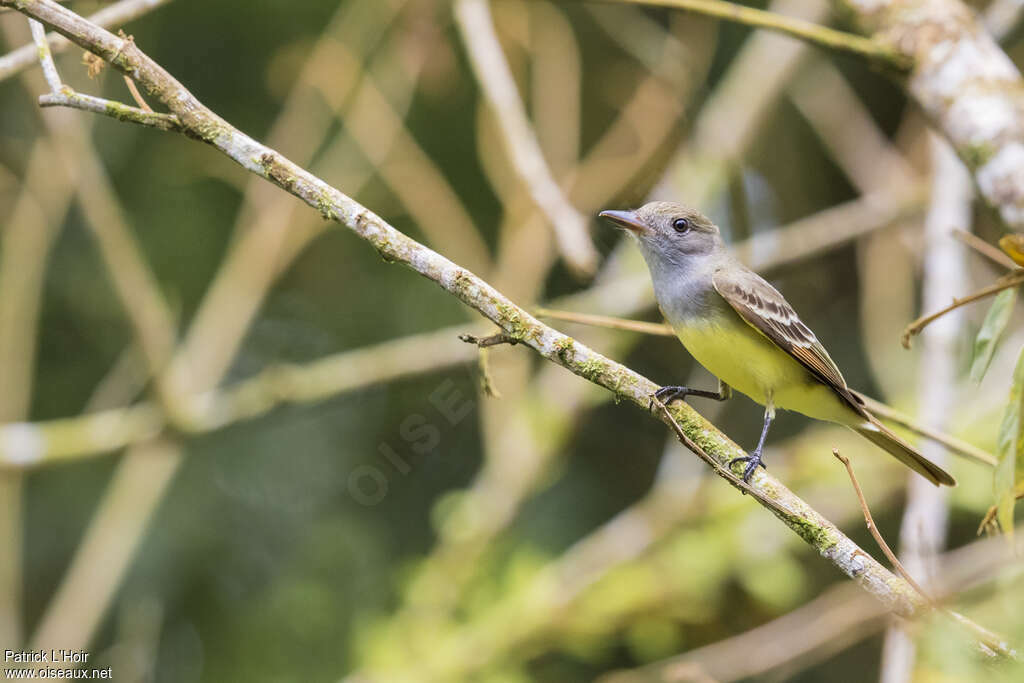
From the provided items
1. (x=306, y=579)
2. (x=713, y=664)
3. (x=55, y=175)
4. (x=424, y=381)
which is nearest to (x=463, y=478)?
(x=424, y=381)

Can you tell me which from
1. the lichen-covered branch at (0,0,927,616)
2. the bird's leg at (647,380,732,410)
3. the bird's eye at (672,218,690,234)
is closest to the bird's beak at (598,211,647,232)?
the bird's eye at (672,218,690,234)

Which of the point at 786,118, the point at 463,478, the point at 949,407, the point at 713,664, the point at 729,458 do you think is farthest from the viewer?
the point at 786,118

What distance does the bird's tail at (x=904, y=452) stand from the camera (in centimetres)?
305

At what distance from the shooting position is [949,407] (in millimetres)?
4012

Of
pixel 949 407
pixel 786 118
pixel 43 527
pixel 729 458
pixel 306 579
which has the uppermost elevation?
pixel 786 118

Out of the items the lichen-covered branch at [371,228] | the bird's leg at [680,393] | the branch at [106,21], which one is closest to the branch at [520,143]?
the bird's leg at [680,393]

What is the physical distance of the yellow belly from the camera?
331 cm

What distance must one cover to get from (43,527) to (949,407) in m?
5.04

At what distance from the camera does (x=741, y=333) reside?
3.40 metres

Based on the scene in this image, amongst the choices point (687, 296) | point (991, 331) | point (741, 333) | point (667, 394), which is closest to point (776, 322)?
point (741, 333)

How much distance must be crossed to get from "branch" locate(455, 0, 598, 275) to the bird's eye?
34cm

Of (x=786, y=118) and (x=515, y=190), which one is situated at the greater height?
(x=786, y=118)

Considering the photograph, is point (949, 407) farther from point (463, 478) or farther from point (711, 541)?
point (463, 478)

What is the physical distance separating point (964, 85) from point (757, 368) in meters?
1.14
